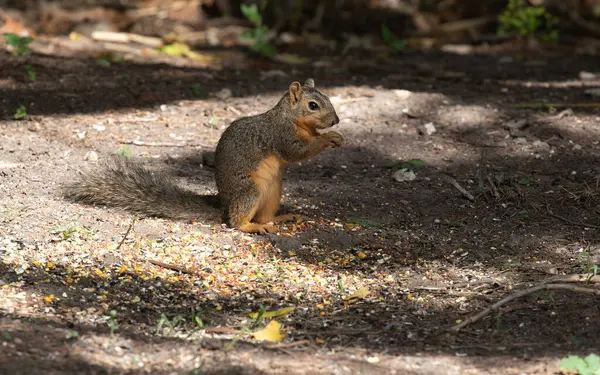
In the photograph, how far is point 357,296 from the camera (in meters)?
3.79

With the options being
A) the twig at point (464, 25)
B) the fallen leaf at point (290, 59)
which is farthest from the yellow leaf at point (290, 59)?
the twig at point (464, 25)

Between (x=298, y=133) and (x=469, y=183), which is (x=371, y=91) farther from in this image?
(x=298, y=133)

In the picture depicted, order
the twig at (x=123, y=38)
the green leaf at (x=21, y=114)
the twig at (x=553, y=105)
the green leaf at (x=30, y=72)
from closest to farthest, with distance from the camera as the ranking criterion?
the green leaf at (x=21, y=114) < the twig at (x=553, y=105) < the green leaf at (x=30, y=72) < the twig at (x=123, y=38)

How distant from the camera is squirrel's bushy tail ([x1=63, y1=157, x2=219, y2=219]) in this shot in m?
4.60

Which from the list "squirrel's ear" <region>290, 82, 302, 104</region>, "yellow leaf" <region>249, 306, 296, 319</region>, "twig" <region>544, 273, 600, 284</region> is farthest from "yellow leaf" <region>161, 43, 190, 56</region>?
"twig" <region>544, 273, 600, 284</region>

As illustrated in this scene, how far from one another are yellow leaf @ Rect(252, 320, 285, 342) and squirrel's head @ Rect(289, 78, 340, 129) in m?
1.60

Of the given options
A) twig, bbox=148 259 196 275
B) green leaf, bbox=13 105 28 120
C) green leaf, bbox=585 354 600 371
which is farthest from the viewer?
green leaf, bbox=13 105 28 120

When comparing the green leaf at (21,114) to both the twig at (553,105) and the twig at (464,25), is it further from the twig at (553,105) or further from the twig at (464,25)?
the twig at (464,25)

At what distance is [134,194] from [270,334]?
5.31ft

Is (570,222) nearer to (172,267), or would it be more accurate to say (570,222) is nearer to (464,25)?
(172,267)

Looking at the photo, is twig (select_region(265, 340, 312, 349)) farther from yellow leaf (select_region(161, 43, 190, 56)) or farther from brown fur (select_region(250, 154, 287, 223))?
yellow leaf (select_region(161, 43, 190, 56))

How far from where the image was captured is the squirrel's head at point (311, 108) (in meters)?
4.64

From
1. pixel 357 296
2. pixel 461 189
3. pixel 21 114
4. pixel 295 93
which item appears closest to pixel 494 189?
pixel 461 189

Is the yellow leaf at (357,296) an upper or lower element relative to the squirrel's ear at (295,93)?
lower
